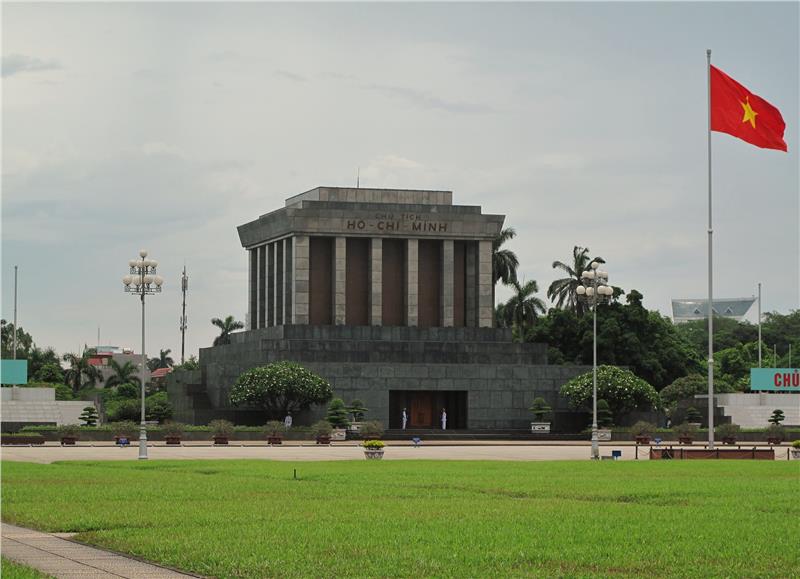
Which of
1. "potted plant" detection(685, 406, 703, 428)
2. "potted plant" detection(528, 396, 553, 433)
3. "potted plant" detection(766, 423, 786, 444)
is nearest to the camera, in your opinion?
"potted plant" detection(766, 423, 786, 444)

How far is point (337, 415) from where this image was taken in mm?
78375

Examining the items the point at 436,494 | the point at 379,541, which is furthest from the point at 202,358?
the point at 379,541

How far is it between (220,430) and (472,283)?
84.0ft

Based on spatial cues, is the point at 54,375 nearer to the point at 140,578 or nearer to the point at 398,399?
the point at 398,399

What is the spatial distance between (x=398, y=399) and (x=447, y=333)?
6194 millimetres

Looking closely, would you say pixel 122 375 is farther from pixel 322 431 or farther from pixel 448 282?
pixel 322 431

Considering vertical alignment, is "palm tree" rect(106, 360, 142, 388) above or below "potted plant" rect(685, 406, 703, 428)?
above

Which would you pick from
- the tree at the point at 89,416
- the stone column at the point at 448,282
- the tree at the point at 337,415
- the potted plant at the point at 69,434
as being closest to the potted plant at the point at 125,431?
the potted plant at the point at 69,434

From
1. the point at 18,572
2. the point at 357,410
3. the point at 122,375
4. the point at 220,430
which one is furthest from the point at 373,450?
the point at 122,375

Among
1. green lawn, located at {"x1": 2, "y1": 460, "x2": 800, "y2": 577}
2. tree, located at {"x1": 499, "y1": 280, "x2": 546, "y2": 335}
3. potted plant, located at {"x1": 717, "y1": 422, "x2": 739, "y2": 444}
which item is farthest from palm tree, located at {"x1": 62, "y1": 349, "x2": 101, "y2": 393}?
green lawn, located at {"x1": 2, "y1": 460, "x2": 800, "y2": 577}

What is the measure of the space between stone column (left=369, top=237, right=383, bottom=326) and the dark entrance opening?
6008 millimetres

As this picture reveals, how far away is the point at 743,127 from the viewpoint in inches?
1954

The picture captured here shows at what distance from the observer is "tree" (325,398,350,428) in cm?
7825

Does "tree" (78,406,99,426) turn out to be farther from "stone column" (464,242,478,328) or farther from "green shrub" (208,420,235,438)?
"stone column" (464,242,478,328)
